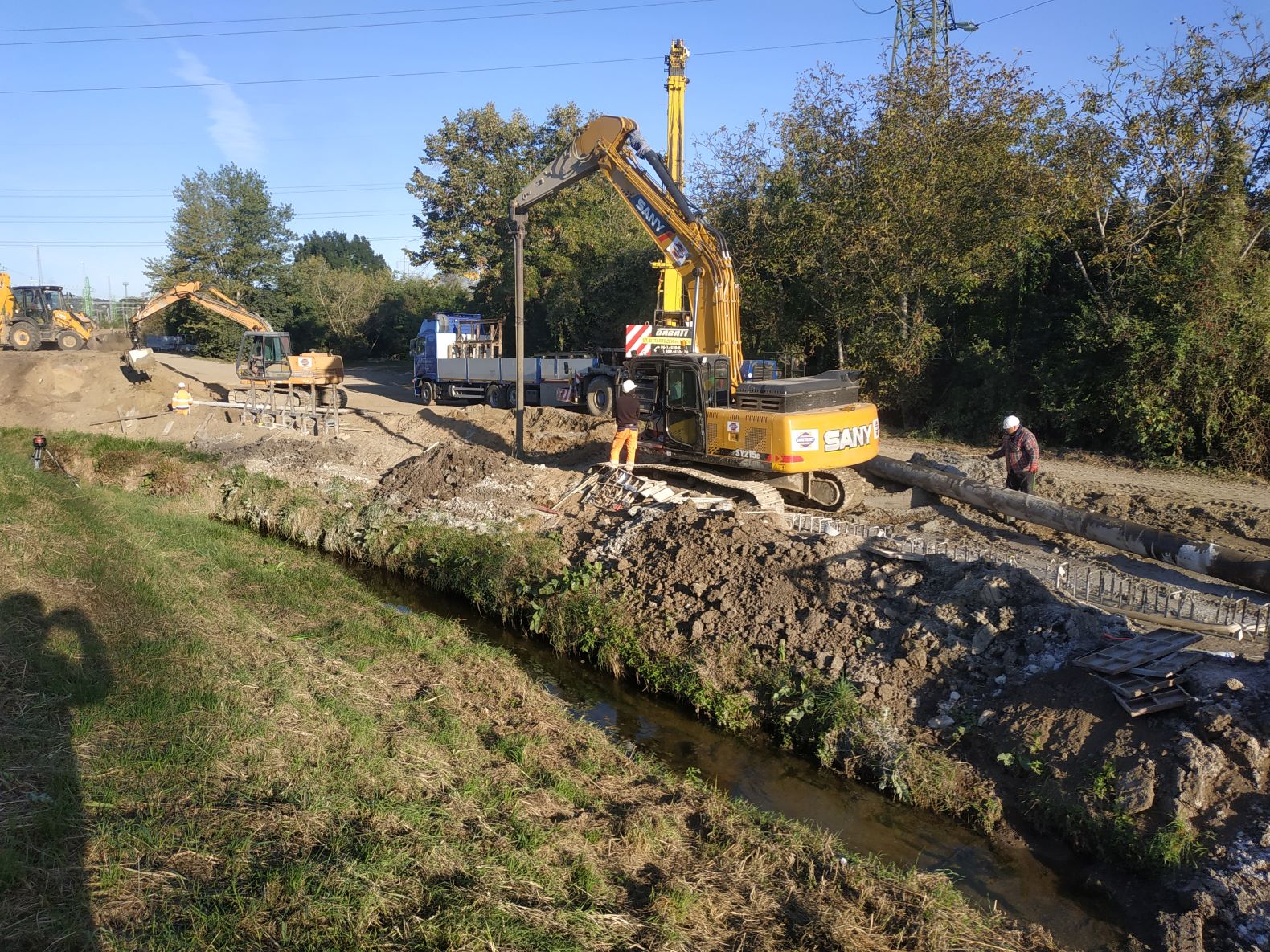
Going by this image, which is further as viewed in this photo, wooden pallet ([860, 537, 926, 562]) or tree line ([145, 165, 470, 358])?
tree line ([145, 165, 470, 358])

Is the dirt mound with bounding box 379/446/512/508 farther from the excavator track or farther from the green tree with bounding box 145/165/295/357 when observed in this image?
the green tree with bounding box 145/165/295/357

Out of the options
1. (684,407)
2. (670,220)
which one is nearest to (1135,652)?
(684,407)

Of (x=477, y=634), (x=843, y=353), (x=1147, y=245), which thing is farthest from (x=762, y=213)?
(x=477, y=634)

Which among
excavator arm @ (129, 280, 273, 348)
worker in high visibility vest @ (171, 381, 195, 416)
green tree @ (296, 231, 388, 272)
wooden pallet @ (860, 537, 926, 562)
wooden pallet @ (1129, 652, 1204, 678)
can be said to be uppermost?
green tree @ (296, 231, 388, 272)

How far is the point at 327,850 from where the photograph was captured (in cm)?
423

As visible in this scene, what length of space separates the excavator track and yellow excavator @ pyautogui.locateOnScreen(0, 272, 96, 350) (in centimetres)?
2334

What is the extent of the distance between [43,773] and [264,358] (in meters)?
18.5

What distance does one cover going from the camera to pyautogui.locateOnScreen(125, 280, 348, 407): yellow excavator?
2125 cm

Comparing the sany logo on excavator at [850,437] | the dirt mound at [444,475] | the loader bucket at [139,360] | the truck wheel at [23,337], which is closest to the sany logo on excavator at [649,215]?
the dirt mound at [444,475]

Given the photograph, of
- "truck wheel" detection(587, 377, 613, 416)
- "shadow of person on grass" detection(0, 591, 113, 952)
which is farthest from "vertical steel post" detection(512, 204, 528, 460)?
"shadow of person on grass" detection(0, 591, 113, 952)

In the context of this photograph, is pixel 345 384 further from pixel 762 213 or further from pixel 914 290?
pixel 914 290

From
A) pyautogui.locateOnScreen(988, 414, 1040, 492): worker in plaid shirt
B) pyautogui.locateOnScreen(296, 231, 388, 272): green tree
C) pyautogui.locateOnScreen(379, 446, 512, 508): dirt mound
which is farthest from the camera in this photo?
pyautogui.locateOnScreen(296, 231, 388, 272): green tree

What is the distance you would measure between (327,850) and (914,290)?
677 inches

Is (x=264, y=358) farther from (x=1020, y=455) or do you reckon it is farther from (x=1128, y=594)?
(x=1128, y=594)
